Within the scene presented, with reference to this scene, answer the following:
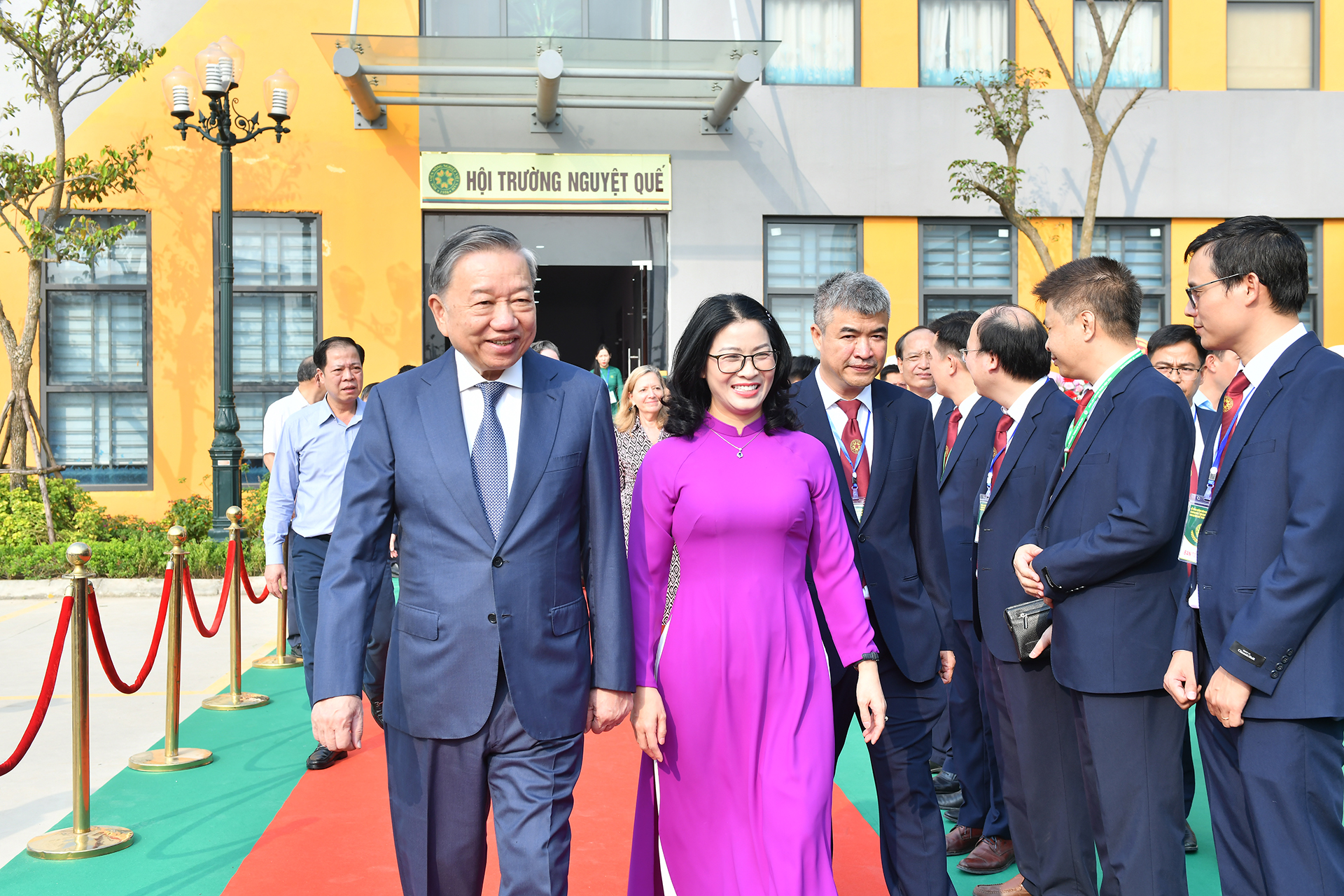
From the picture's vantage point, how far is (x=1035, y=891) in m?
3.70

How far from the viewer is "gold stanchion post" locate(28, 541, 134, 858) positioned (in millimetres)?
4375

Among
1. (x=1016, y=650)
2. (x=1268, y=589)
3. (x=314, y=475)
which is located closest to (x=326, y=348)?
(x=314, y=475)

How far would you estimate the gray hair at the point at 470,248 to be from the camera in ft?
9.41

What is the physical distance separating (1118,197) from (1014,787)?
12.2 m

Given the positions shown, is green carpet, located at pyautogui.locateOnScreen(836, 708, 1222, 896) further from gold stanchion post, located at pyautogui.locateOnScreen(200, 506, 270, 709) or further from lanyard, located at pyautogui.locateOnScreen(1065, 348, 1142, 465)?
gold stanchion post, located at pyautogui.locateOnScreen(200, 506, 270, 709)

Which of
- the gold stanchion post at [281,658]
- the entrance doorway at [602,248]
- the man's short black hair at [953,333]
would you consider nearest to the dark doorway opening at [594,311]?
the entrance doorway at [602,248]

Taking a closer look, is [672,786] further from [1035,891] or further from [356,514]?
[1035,891]

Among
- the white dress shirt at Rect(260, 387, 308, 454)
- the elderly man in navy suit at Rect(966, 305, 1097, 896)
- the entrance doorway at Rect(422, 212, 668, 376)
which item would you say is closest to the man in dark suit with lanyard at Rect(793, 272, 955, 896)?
the elderly man in navy suit at Rect(966, 305, 1097, 896)

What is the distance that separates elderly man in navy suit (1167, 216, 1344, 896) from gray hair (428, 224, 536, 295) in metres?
1.91

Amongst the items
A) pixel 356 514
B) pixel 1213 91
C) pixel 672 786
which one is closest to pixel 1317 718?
pixel 672 786

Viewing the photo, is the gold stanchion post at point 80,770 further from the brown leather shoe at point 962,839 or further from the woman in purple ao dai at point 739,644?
the brown leather shoe at point 962,839

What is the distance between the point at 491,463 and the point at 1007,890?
256cm

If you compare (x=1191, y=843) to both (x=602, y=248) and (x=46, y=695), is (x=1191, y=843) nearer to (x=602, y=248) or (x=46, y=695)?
(x=46, y=695)

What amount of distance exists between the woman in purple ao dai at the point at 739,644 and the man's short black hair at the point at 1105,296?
1034 mm
